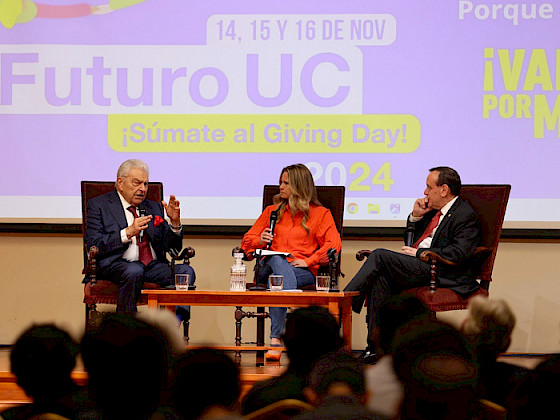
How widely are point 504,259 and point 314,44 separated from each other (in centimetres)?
183

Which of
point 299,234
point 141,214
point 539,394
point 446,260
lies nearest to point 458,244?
point 446,260

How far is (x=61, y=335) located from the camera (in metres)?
1.39

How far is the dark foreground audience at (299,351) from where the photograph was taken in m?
1.40

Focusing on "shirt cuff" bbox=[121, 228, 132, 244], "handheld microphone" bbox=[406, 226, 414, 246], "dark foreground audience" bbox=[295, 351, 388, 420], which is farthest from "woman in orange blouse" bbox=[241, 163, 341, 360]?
"dark foreground audience" bbox=[295, 351, 388, 420]

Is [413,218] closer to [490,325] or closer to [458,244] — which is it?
[458,244]

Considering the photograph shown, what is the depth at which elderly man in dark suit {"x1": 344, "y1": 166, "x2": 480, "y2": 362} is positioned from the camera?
4199 millimetres

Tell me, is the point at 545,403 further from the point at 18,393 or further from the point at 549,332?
the point at 549,332

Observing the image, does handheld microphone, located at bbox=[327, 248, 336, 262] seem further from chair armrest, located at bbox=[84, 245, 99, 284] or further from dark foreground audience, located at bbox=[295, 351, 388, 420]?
dark foreground audience, located at bbox=[295, 351, 388, 420]

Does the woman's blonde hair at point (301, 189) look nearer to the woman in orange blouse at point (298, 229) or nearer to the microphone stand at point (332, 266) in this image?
the woman in orange blouse at point (298, 229)

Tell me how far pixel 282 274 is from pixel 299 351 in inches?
109

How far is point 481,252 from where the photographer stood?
4227 mm

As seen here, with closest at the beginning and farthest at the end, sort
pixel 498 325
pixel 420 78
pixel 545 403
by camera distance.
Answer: pixel 545 403, pixel 498 325, pixel 420 78

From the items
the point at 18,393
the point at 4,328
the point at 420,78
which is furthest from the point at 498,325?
the point at 4,328

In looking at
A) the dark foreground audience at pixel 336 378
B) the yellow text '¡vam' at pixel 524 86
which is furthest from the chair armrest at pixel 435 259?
the dark foreground audience at pixel 336 378
